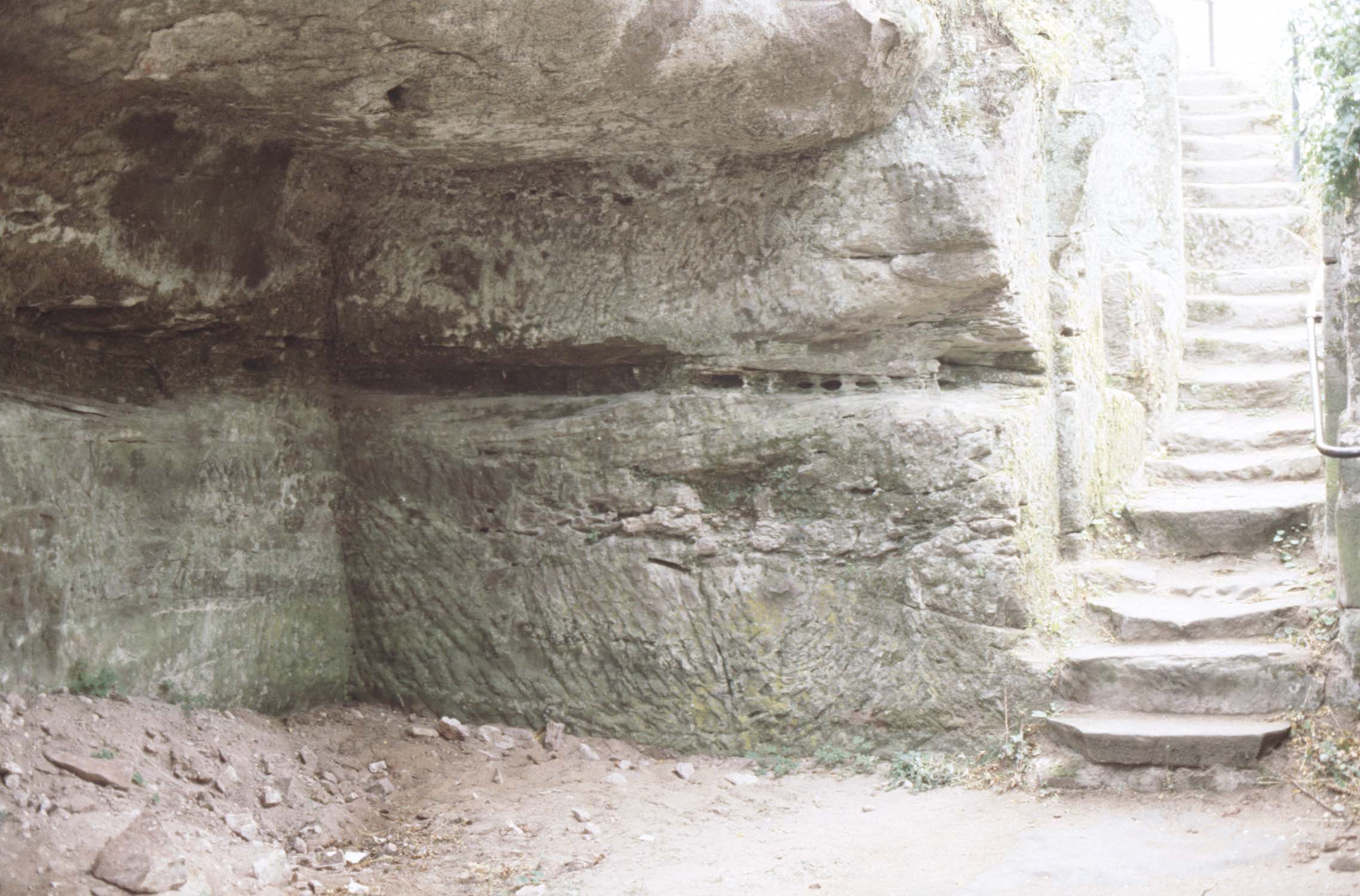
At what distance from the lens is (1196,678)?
4.20 metres

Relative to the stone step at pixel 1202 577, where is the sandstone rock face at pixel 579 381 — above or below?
above

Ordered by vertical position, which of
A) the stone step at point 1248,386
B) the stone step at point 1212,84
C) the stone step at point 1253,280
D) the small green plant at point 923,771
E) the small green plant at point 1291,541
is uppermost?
the stone step at point 1212,84

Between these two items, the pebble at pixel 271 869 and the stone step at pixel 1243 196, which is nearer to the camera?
the pebble at pixel 271 869

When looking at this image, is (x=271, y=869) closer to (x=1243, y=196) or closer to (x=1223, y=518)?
(x=1223, y=518)

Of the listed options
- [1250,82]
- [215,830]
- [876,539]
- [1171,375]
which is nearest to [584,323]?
[876,539]

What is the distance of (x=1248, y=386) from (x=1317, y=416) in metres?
2.55

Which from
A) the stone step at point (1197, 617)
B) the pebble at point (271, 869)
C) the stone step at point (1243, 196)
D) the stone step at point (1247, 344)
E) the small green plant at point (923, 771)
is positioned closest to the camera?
the pebble at point (271, 869)

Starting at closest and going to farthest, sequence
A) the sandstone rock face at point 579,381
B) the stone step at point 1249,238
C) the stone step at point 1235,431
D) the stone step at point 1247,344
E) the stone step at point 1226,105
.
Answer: the sandstone rock face at point 579,381, the stone step at point 1235,431, the stone step at point 1247,344, the stone step at point 1249,238, the stone step at point 1226,105

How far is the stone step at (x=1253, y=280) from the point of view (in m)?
7.38

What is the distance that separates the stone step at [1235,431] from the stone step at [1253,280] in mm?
1276

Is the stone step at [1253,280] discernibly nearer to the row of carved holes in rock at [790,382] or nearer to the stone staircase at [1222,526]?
the stone staircase at [1222,526]

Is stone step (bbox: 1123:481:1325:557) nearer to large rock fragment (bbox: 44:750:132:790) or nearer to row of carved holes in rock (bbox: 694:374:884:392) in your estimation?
row of carved holes in rock (bbox: 694:374:884:392)

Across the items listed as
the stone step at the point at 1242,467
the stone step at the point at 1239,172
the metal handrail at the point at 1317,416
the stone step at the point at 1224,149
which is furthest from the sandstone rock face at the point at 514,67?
the stone step at the point at 1224,149

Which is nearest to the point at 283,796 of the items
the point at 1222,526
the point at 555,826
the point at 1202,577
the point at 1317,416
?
the point at 555,826
